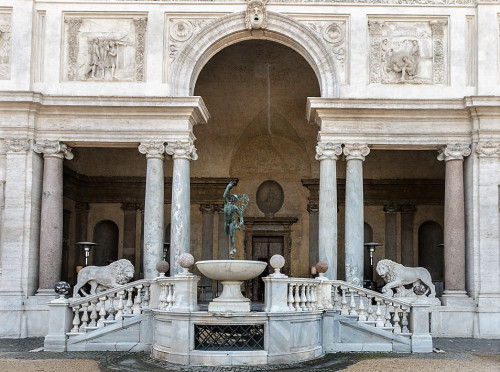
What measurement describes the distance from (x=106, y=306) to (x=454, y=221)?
32.2 ft

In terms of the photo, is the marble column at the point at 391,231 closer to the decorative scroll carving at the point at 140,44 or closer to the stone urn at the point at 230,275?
the decorative scroll carving at the point at 140,44

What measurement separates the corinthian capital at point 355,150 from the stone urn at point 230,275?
6.30m

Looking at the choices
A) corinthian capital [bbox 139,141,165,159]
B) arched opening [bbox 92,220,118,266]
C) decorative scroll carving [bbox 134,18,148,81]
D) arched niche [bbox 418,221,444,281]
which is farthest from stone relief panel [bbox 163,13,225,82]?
arched niche [bbox 418,221,444,281]

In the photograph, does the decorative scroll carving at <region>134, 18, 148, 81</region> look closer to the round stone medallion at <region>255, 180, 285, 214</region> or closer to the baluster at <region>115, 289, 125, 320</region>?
the baluster at <region>115, 289, 125, 320</region>

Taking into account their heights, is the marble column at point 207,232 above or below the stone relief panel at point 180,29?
below

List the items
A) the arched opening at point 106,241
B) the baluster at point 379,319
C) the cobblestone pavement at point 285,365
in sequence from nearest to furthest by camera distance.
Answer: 1. the cobblestone pavement at point 285,365
2. the baluster at point 379,319
3. the arched opening at point 106,241

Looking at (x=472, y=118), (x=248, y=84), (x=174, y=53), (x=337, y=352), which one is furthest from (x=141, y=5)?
(x=337, y=352)

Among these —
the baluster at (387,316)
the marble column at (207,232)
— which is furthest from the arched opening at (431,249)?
the baluster at (387,316)

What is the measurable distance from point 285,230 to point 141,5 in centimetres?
1045

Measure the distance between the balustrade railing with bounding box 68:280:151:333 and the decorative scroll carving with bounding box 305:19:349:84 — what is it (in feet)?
27.6

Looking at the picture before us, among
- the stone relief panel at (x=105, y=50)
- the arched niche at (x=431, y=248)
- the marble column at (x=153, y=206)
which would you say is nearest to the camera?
the marble column at (x=153, y=206)

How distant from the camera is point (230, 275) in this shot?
14570mm

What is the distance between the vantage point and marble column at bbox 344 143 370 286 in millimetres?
19547

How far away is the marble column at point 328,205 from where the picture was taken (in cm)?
1972
